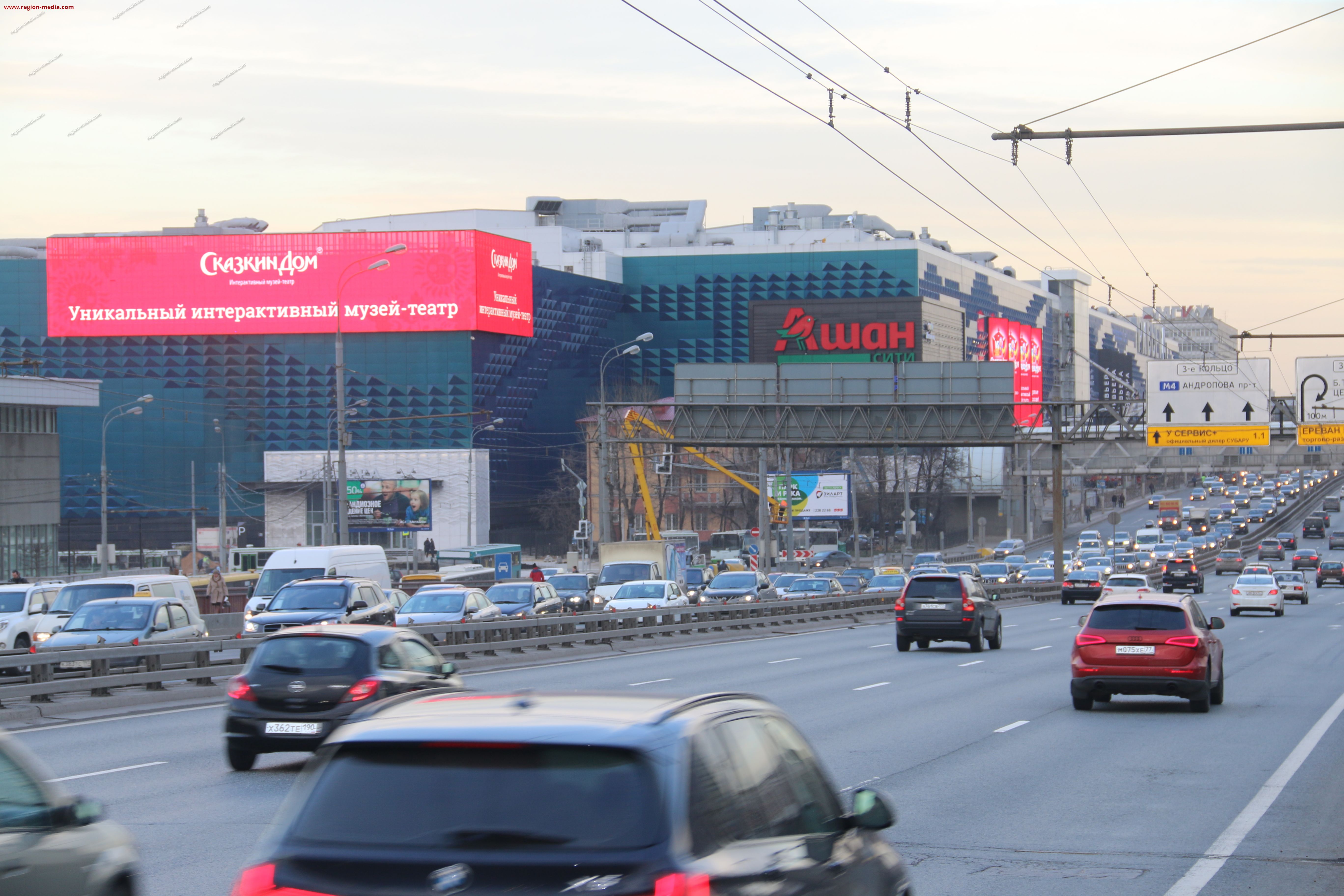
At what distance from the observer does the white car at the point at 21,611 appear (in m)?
29.7

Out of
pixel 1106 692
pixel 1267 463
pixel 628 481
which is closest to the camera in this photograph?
pixel 1106 692

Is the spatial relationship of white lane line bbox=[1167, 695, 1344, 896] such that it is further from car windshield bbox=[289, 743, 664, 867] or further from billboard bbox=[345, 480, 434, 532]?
billboard bbox=[345, 480, 434, 532]

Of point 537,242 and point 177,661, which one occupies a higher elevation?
point 537,242

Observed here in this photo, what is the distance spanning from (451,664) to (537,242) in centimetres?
13331

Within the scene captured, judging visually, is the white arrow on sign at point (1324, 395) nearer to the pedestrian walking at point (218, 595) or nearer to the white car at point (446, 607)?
the white car at point (446, 607)

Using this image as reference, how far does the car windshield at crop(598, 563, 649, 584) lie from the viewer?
49094 millimetres

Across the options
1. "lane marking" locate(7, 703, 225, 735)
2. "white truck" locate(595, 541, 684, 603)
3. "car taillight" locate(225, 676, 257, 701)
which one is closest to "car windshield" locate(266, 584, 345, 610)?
"lane marking" locate(7, 703, 225, 735)

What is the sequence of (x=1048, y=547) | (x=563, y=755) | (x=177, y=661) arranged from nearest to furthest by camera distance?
(x=563, y=755) → (x=177, y=661) → (x=1048, y=547)

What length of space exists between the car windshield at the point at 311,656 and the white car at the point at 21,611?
16.2 m

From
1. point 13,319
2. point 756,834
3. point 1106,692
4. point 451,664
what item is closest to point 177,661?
point 451,664

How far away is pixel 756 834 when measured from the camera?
503 cm

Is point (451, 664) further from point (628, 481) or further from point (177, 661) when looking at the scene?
point (628, 481)

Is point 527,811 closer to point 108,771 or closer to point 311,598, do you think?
point 108,771

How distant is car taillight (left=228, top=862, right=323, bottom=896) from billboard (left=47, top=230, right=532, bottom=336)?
10357 centimetres
